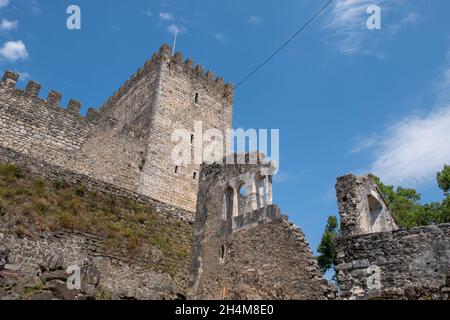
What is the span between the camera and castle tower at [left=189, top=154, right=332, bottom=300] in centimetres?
941

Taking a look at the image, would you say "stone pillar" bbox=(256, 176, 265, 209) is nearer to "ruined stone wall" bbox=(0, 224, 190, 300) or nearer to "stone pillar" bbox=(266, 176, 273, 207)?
"stone pillar" bbox=(266, 176, 273, 207)

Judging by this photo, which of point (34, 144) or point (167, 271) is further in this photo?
point (34, 144)

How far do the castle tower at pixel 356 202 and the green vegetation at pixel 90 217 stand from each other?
5.18 metres

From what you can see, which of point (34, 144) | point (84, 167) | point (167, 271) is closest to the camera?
point (167, 271)

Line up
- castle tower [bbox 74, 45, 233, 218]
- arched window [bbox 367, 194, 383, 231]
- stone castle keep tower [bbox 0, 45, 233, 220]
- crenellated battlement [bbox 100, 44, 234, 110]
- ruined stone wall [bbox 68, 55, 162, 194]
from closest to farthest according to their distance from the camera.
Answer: arched window [bbox 367, 194, 383, 231]
stone castle keep tower [bbox 0, 45, 233, 220]
ruined stone wall [bbox 68, 55, 162, 194]
castle tower [bbox 74, 45, 233, 218]
crenellated battlement [bbox 100, 44, 234, 110]

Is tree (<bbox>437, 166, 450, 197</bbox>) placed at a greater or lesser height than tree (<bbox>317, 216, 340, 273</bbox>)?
greater

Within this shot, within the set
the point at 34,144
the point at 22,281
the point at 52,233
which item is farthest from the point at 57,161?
the point at 22,281

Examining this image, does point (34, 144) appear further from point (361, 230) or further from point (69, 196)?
point (361, 230)

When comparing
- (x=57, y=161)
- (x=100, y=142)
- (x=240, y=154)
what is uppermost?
(x=100, y=142)

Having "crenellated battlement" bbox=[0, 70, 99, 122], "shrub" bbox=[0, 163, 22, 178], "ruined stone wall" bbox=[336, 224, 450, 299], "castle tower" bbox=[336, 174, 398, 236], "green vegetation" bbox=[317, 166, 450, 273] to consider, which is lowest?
"ruined stone wall" bbox=[336, 224, 450, 299]

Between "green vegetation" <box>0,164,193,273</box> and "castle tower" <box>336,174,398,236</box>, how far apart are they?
17.0ft

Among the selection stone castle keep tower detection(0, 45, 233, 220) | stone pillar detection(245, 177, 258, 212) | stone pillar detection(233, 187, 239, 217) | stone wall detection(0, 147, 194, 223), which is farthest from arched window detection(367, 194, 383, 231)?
stone castle keep tower detection(0, 45, 233, 220)

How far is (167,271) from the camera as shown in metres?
12.6
